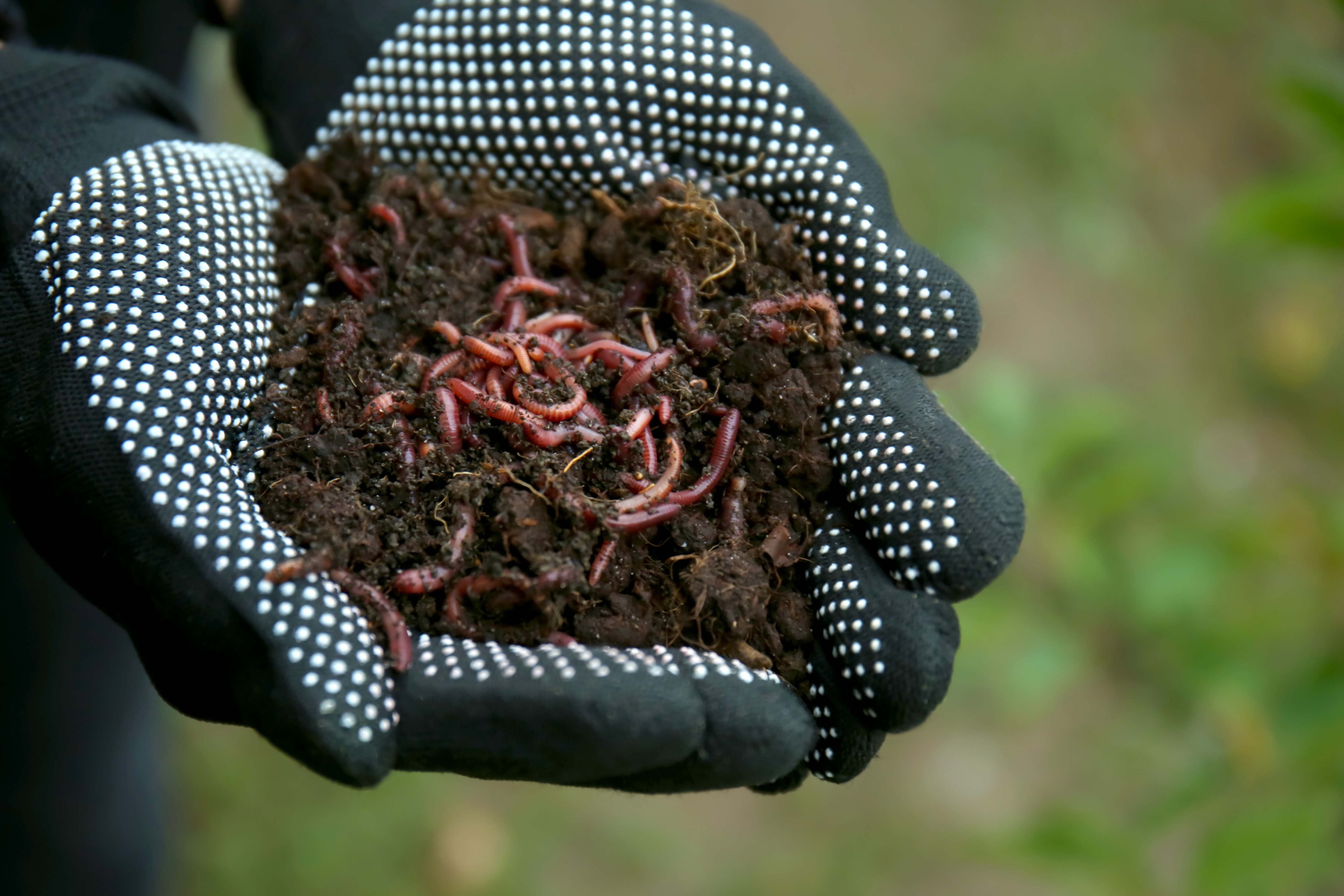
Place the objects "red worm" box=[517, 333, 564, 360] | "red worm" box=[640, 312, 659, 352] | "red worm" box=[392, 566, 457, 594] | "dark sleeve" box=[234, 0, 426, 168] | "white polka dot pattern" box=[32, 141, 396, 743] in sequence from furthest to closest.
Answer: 1. "dark sleeve" box=[234, 0, 426, 168]
2. "red worm" box=[640, 312, 659, 352]
3. "red worm" box=[517, 333, 564, 360]
4. "red worm" box=[392, 566, 457, 594]
5. "white polka dot pattern" box=[32, 141, 396, 743]

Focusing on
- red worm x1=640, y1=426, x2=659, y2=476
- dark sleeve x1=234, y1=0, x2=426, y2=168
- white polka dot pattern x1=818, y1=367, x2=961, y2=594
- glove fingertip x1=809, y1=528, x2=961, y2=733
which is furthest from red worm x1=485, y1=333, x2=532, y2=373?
dark sleeve x1=234, y1=0, x2=426, y2=168

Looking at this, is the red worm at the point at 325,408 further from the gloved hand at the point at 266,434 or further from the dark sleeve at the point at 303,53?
the dark sleeve at the point at 303,53

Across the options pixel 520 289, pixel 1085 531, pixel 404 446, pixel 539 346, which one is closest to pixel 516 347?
pixel 539 346

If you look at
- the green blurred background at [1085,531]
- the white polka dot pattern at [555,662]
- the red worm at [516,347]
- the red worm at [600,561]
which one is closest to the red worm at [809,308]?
the red worm at [516,347]

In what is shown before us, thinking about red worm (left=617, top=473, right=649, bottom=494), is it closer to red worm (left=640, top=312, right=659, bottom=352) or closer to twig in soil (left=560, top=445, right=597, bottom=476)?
twig in soil (left=560, top=445, right=597, bottom=476)

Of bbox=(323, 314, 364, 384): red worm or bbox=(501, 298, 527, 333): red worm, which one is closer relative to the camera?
bbox=(323, 314, 364, 384): red worm

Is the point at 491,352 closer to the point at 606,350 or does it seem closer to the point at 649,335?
the point at 606,350

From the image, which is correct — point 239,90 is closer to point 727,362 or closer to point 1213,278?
point 727,362
